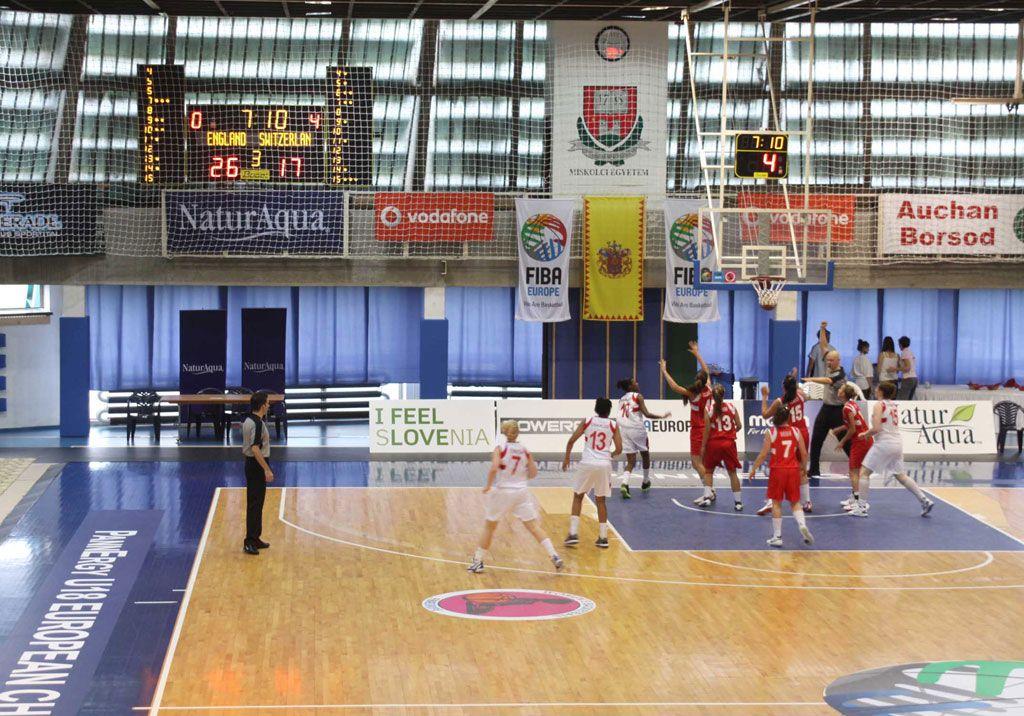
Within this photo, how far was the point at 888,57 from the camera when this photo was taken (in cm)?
2778

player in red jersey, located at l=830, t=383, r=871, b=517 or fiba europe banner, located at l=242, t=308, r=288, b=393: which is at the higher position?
fiba europe banner, located at l=242, t=308, r=288, b=393

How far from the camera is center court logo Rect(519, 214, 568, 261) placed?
80.6ft

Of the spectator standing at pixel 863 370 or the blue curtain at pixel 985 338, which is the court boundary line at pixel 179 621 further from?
the blue curtain at pixel 985 338

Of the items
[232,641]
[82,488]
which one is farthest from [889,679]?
[82,488]

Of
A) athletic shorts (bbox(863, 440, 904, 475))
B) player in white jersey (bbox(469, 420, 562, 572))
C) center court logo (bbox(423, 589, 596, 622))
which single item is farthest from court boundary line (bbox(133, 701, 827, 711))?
athletic shorts (bbox(863, 440, 904, 475))

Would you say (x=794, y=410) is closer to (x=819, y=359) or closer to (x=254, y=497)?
(x=254, y=497)

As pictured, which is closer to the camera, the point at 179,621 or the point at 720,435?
the point at 179,621

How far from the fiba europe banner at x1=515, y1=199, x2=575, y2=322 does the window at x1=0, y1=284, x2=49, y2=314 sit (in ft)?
30.9

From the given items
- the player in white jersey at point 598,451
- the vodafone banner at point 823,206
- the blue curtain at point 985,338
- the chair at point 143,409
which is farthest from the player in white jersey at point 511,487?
the blue curtain at point 985,338

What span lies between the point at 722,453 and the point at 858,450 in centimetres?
183

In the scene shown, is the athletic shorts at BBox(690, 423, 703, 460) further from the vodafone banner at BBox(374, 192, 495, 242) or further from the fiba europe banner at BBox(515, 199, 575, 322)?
the vodafone banner at BBox(374, 192, 495, 242)

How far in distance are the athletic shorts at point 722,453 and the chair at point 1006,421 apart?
827 centimetres

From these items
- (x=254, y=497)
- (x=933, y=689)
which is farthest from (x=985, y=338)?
(x=933, y=689)

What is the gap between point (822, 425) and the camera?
778 inches
